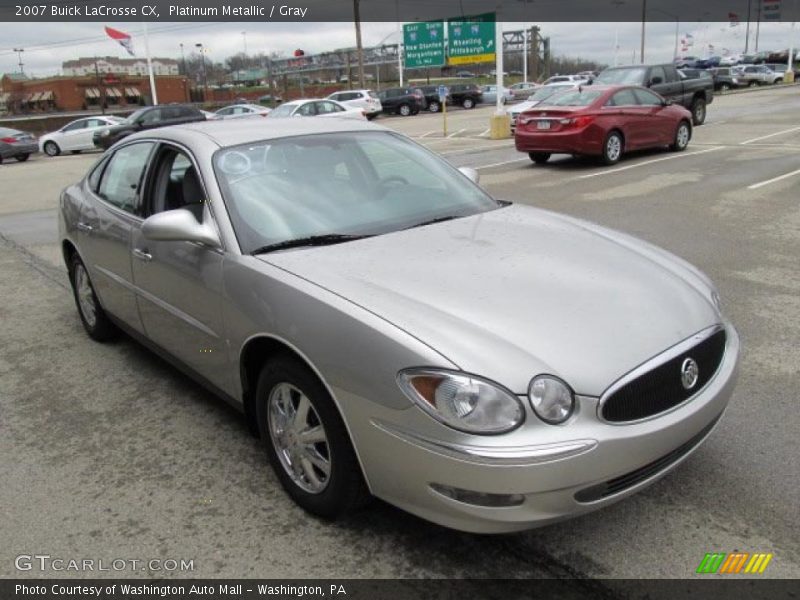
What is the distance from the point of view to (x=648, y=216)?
8.58 m

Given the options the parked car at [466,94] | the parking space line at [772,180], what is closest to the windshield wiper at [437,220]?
the parking space line at [772,180]

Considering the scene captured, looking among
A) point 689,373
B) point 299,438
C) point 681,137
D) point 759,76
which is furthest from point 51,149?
point 759,76

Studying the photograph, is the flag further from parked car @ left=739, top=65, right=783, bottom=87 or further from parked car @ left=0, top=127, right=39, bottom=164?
parked car @ left=739, top=65, right=783, bottom=87

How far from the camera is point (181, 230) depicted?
314 centimetres

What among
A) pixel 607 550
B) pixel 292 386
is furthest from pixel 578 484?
pixel 292 386

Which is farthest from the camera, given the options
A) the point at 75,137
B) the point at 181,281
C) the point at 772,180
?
the point at 75,137

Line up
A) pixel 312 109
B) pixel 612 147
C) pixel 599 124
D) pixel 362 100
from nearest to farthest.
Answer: pixel 599 124 < pixel 612 147 < pixel 312 109 < pixel 362 100

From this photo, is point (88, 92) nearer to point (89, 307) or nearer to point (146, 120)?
point (146, 120)

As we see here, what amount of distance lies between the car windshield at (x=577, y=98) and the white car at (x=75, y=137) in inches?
795

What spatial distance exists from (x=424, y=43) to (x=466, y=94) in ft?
30.2

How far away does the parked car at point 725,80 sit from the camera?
149 feet

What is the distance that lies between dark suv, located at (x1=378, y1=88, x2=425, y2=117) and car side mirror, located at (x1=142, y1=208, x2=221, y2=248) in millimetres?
38601

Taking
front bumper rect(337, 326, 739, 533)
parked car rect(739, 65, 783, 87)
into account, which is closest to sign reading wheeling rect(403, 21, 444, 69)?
parked car rect(739, 65, 783, 87)

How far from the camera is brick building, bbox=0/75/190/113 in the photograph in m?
73.2
